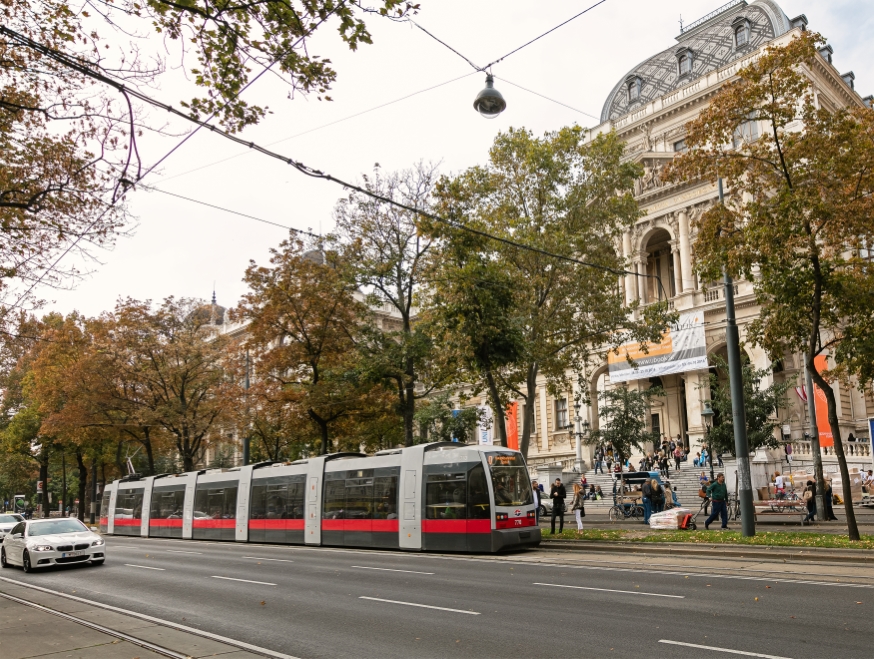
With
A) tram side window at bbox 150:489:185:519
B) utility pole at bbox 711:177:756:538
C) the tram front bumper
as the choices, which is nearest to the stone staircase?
utility pole at bbox 711:177:756:538

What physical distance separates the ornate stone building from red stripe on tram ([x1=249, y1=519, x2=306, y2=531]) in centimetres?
2240

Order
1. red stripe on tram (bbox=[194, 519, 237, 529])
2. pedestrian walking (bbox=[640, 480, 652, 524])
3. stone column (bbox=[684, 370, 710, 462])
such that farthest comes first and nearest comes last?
stone column (bbox=[684, 370, 710, 462]), red stripe on tram (bbox=[194, 519, 237, 529]), pedestrian walking (bbox=[640, 480, 652, 524])

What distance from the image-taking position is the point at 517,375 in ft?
86.1

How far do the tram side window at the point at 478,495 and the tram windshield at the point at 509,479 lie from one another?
0.78 ft

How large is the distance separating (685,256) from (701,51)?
48.6 ft

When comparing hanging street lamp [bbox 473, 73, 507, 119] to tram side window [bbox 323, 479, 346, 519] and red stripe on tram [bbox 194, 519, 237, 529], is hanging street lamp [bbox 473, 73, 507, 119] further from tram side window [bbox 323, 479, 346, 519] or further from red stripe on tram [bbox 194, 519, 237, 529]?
red stripe on tram [bbox 194, 519, 237, 529]

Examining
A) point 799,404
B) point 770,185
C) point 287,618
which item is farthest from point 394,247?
point 799,404

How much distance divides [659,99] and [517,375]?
102 ft

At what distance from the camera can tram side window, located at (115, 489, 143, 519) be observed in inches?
1439

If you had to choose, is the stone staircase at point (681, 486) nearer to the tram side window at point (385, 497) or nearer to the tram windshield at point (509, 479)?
the tram windshield at point (509, 479)

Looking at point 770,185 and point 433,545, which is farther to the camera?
point 433,545

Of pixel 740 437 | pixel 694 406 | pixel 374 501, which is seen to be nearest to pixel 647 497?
pixel 740 437

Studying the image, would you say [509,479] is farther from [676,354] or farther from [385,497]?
[676,354]

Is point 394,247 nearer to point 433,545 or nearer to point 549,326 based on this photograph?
point 549,326
